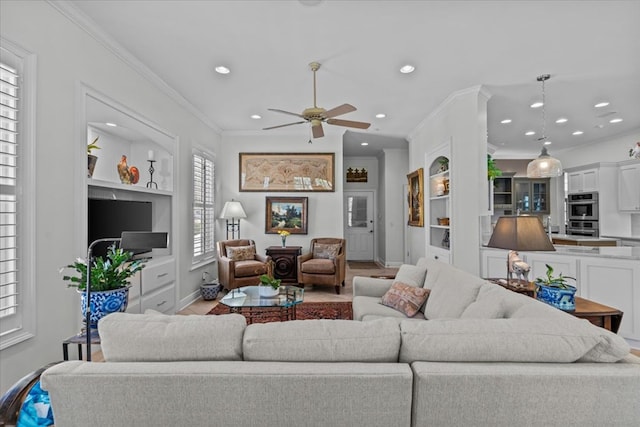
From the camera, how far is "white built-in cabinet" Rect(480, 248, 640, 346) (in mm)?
3117

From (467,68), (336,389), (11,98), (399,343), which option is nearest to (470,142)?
(467,68)

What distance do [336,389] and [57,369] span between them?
100cm

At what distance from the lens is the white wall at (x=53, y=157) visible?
2082mm

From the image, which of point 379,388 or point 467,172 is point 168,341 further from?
point 467,172

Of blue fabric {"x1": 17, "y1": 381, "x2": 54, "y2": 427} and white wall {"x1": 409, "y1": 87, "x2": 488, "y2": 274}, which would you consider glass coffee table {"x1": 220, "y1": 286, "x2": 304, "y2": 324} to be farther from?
white wall {"x1": 409, "y1": 87, "x2": 488, "y2": 274}

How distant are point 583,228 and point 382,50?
6619mm

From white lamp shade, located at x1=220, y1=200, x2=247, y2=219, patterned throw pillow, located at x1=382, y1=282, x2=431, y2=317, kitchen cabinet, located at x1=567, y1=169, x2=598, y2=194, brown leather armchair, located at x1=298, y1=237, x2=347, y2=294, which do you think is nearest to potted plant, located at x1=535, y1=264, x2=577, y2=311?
patterned throw pillow, located at x1=382, y1=282, x2=431, y2=317

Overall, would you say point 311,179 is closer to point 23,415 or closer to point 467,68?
point 467,68

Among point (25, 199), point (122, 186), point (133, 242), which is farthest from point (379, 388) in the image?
point (122, 186)

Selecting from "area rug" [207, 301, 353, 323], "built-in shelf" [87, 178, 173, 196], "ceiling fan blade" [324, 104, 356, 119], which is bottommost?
"area rug" [207, 301, 353, 323]

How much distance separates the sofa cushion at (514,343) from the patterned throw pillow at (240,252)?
429cm

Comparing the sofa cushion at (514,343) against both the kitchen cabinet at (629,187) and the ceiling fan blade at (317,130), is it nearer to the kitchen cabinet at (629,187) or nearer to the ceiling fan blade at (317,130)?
the ceiling fan blade at (317,130)

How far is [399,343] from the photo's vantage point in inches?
48.4

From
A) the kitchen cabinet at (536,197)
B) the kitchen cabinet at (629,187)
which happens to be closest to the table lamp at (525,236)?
the kitchen cabinet at (629,187)
